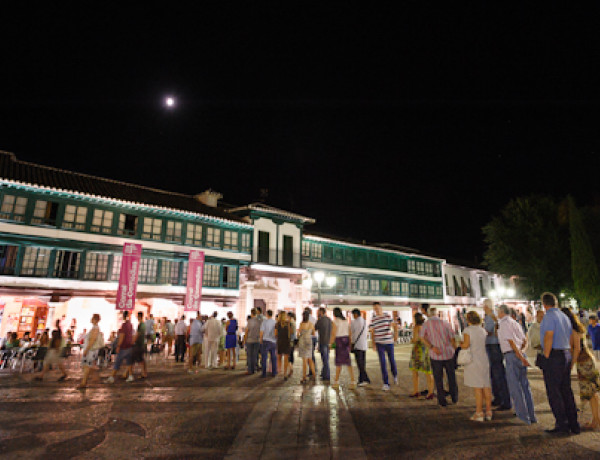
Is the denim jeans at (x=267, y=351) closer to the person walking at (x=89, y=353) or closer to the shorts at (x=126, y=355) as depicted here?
the shorts at (x=126, y=355)

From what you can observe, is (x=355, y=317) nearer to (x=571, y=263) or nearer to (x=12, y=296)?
(x=12, y=296)

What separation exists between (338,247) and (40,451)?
1152 inches

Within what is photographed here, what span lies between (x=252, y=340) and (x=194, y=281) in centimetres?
1281

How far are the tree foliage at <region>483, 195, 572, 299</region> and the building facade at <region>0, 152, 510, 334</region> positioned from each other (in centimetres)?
1206

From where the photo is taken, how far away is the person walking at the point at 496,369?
625cm

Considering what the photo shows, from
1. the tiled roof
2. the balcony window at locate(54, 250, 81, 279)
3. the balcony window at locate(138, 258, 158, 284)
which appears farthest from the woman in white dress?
the tiled roof

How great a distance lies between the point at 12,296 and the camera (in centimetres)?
1741

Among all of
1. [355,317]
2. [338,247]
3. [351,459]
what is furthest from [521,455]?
[338,247]

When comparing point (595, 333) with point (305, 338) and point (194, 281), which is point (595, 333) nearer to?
point (305, 338)

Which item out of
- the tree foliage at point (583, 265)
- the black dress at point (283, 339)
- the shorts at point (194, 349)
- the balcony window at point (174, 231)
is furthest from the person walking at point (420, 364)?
the tree foliage at point (583, 265)

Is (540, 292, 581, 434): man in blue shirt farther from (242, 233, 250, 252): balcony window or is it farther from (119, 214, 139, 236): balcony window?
(242, 233, 250, 252): balcony window

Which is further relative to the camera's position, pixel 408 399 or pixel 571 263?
pixel 571 263

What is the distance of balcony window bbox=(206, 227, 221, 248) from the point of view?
2472cm

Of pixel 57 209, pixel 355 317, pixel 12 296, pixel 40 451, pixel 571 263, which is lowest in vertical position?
pixel 40 451
